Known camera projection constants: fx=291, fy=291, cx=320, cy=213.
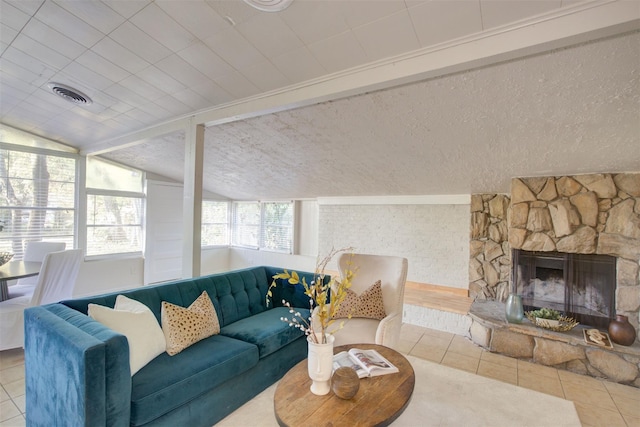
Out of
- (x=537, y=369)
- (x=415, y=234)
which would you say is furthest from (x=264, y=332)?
(x=415, y=234)

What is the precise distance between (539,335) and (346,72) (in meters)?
3.14

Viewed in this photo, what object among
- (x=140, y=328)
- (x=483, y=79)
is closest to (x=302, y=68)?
(x=483, y=79)

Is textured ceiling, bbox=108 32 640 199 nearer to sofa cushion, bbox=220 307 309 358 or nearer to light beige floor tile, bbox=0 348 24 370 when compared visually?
sofa cushion, bbox=220 307 309 358

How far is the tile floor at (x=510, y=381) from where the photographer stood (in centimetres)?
214

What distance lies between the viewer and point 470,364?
290 cm

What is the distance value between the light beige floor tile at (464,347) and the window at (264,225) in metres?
3.62

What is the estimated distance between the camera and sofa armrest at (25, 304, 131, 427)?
4.39 feet

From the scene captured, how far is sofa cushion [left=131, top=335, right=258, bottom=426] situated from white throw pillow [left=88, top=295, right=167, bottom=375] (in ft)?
0.20

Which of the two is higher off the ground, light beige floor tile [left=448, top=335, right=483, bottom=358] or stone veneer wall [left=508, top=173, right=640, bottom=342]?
stone veneer wall [left=508, top=173, right=640, bottom=342]

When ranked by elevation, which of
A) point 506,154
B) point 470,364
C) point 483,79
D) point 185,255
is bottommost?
point 470,364

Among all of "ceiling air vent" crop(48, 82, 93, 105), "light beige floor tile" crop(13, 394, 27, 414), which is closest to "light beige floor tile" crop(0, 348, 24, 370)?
"light beige floor tile" crop(13, 394, 27, 414)

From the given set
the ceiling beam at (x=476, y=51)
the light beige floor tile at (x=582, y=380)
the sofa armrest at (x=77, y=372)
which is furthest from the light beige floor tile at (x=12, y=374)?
the light beige floor tile at (x=582, y=380)

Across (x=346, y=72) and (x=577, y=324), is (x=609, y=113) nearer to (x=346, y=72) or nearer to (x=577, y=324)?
(x=346, y=72)

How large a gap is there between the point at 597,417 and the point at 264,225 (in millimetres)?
5829
